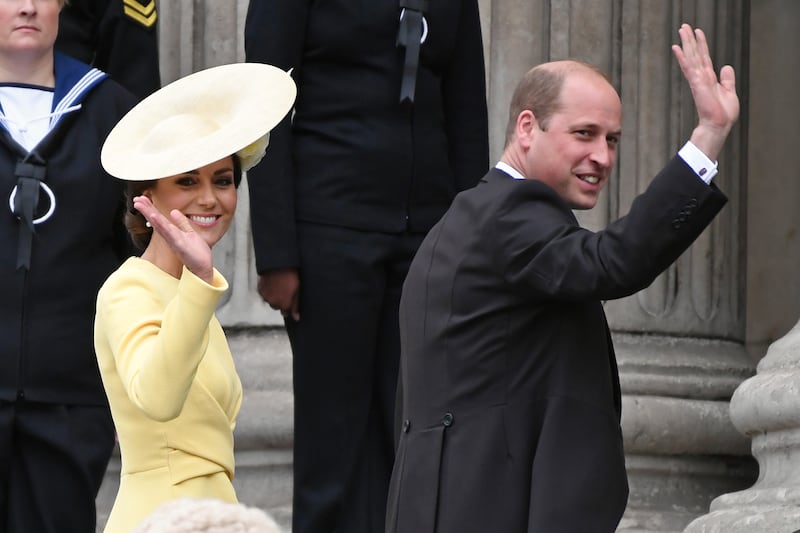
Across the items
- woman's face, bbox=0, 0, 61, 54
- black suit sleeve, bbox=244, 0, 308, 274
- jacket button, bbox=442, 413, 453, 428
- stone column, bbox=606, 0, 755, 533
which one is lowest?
stone column, bbox=606, 0, 755, 533

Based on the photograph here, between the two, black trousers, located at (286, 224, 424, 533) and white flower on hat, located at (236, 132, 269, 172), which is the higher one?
white flower on hat, located at (236, 132, 269, 172)

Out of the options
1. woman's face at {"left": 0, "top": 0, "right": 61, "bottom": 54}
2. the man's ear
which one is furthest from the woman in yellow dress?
woman's face at {"left": 0, "top": 0, "right": 61, "bottom": 54}

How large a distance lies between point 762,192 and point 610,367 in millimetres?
4275

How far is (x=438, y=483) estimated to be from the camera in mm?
4496

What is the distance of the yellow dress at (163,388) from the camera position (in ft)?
13.0

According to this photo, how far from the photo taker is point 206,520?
2.81 m

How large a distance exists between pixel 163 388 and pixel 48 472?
142cm

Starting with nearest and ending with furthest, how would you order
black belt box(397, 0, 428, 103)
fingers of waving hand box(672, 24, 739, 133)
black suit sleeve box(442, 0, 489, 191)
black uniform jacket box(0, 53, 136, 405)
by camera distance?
fingers of waving hand box(672, 24, 739, 133)
black uniform jacket box(0, 53, 136, 405)
black belt box(397, 0, 428, 103)
black suit sleeve box(442, 0, 489, 191)

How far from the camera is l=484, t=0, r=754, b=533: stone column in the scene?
7156 mm

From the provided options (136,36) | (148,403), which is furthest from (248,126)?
(136,36)

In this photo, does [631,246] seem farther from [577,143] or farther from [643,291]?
[643,291]

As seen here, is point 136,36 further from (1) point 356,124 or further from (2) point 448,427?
(2) point 448,427

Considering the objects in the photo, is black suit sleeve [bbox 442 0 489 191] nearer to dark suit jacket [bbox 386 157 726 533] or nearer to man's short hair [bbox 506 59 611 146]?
man's short hair [bbox 506 59 611 146]

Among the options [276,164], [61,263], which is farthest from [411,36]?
[61,263]
